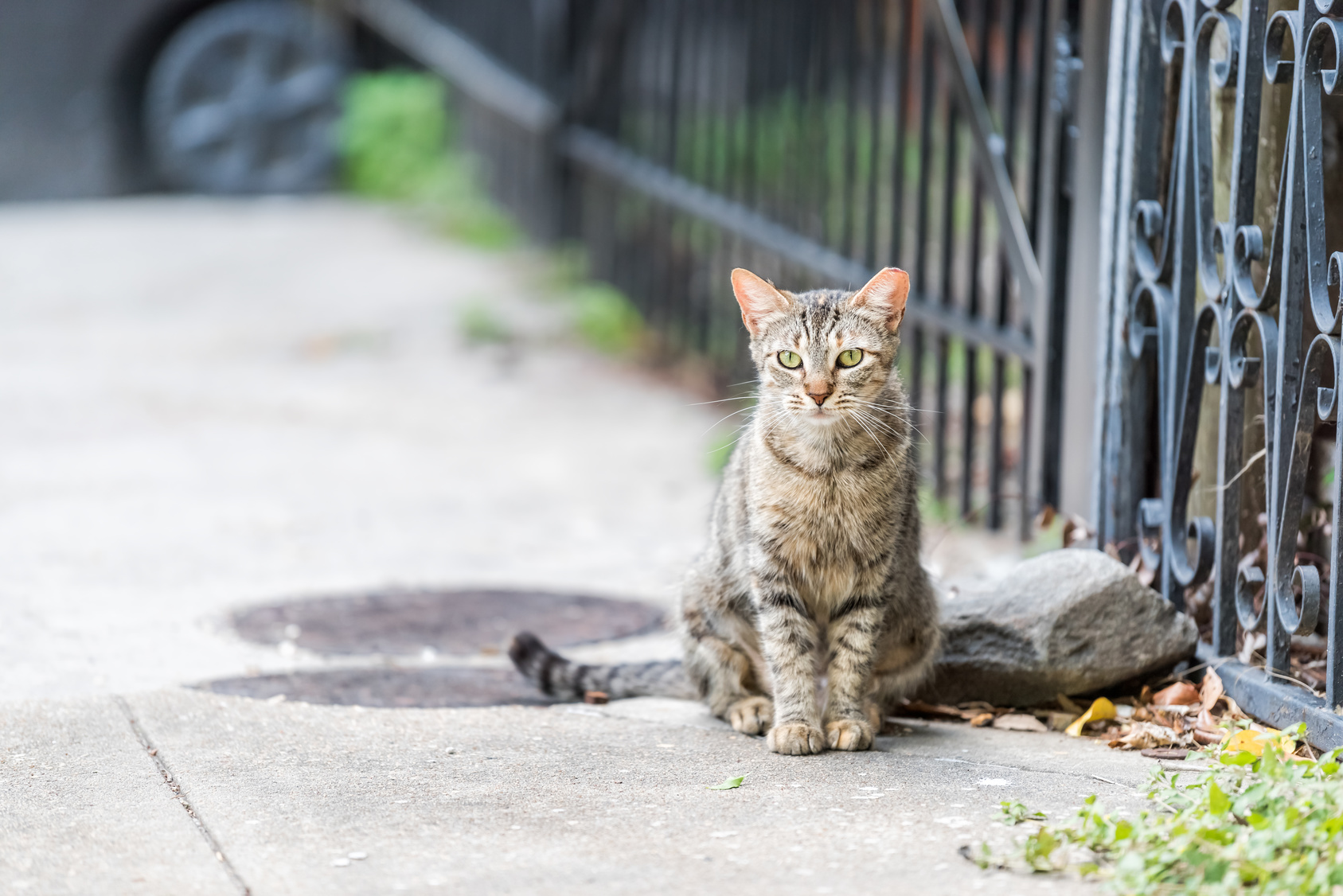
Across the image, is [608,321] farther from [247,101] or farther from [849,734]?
[849,734]

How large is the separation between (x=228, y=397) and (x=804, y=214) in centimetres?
348

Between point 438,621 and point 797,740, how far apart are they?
196cm

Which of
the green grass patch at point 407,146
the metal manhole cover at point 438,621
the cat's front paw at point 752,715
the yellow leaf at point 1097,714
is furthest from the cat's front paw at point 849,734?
the green grass patch at point 407,146

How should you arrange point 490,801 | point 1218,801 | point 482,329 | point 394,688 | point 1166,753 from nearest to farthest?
point 1218,801, point 490,801, point 1166,753, point 394,688, point 482,329

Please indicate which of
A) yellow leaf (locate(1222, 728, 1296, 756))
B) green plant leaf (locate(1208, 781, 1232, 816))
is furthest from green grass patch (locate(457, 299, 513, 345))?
green plant leaf (locate(1208, 781, 1232, 816))

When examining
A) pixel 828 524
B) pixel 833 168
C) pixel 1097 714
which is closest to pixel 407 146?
pixel 833 168

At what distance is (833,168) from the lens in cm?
810

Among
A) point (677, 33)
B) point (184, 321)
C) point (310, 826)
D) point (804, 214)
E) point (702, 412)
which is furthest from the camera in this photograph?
point (184, 321)

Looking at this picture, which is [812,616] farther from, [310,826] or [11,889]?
[11,889]

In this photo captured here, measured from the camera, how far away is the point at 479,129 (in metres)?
13.9

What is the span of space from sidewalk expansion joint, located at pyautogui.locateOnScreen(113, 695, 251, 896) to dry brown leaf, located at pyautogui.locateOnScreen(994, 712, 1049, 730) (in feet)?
6.80

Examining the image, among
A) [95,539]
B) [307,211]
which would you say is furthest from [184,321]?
[95,539]

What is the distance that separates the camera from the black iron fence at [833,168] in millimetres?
5758

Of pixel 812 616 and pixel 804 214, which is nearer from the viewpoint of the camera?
pixel 812 616
